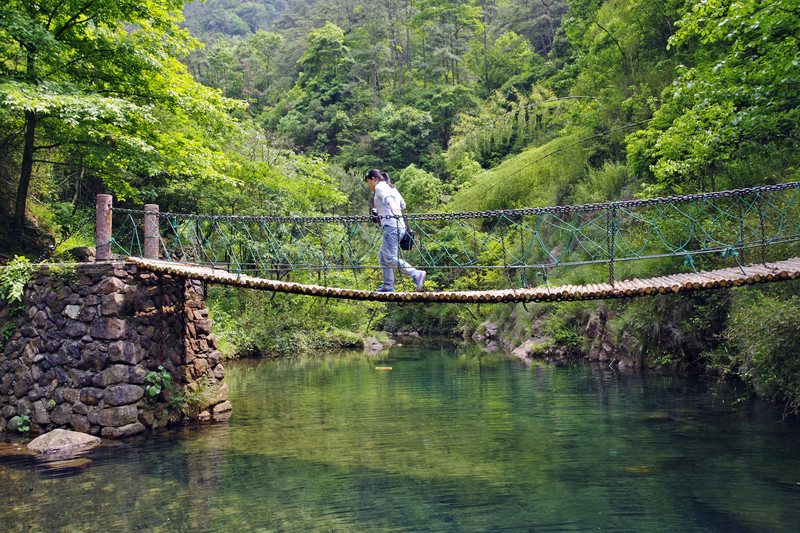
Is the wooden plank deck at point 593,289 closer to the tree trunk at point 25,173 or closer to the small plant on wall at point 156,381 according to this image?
the small plant on wall at point 156,381

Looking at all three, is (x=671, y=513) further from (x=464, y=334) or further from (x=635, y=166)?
(x=464, y=334)

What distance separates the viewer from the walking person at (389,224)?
278 inches

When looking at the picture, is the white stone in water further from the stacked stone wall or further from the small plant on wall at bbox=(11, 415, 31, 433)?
the small plant on wall at bbox=(11, 415, 31, 433)

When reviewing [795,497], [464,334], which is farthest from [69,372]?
[464,334]

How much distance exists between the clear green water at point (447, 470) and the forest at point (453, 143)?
1911mm

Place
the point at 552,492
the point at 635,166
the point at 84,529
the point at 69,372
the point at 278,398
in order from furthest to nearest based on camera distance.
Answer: the point at 635,166, the point at 278,398, the point at 69,372, the point at 552,492, the point at 84,529

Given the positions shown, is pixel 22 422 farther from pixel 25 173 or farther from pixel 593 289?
pixel 593 289

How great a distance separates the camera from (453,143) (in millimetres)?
20812

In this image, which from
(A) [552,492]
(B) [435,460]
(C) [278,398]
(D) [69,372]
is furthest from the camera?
(C) [278,398]

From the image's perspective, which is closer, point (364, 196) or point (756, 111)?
point (756, 111)

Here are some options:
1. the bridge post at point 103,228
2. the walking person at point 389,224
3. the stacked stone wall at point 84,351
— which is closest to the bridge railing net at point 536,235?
the walking person at point 389,224

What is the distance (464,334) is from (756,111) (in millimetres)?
17364

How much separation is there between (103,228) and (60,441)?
2.95 metres

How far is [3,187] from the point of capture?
12.0 metres
